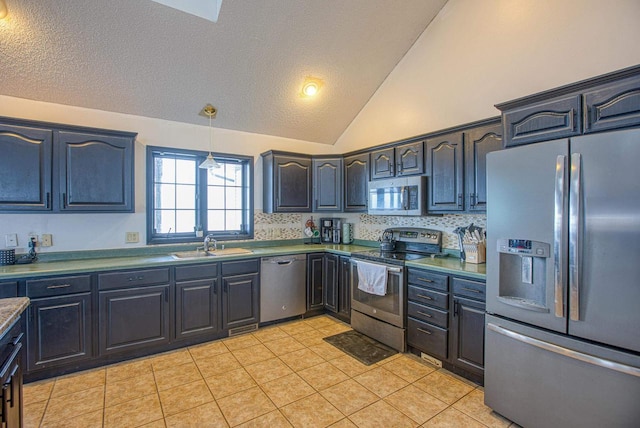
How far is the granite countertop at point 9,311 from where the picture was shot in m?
1.24

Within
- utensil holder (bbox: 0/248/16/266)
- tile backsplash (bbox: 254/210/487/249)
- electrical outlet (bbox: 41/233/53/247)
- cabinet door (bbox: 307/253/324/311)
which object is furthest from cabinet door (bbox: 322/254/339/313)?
utensil holder (bbox: 0/248/16/266)

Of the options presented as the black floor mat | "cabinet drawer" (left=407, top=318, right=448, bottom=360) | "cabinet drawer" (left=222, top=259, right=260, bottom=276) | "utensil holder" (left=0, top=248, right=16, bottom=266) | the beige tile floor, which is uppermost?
"utensil holder" (left=0, top=248, right=16, bottom=266)

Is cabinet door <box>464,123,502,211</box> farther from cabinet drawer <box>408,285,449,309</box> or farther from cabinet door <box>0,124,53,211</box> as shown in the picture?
cabinet door <box>0,124,53,211</box>

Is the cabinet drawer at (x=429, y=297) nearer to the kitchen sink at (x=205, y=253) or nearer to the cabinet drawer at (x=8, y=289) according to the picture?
the kitchen sink at (x=205, y=253)

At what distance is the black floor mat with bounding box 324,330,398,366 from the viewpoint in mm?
2943

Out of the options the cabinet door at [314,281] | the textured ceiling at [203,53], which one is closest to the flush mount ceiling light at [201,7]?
the textured ceiling at [203,53]

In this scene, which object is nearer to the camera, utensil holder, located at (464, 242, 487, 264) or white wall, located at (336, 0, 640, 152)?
white wall, located at (336, 0, 640, 152)

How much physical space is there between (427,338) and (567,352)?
1188 millimetres

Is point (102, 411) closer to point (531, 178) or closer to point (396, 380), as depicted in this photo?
point (396, 380)

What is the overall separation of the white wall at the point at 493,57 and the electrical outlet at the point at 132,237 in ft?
10.1

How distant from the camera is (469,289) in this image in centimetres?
249

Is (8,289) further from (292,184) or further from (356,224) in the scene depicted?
(356,224)

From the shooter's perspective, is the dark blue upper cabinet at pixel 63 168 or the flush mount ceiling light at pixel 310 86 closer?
the dark blue upper cabinet at pixel 63 168

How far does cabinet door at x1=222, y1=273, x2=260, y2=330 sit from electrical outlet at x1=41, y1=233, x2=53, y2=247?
5.33 ft
